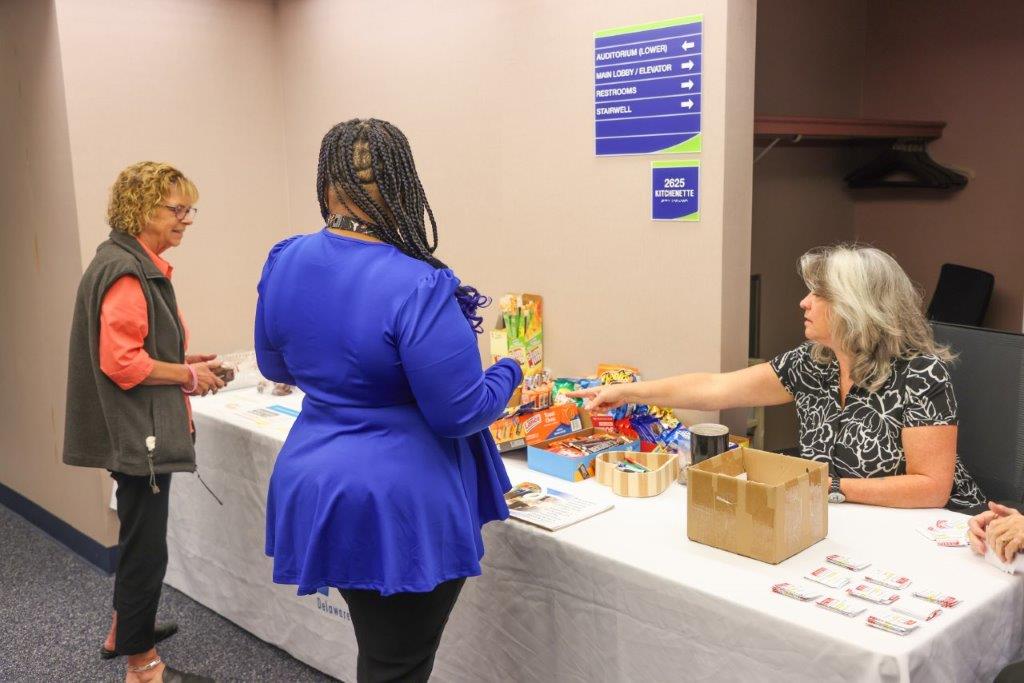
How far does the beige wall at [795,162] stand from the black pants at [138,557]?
7.71ft

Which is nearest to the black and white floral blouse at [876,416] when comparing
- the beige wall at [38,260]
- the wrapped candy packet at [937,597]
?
the wrapped candy packet at [937,597]

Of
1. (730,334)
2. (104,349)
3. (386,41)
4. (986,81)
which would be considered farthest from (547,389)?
(986,81)

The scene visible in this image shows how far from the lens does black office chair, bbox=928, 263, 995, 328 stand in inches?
148

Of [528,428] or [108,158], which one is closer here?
[528,428]

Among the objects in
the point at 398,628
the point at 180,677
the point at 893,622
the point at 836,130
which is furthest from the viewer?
the point at 836,130

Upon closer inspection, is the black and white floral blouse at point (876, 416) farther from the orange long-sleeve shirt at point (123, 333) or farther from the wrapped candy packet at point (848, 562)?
the orange long-sleeve shirt at point (123, 333)

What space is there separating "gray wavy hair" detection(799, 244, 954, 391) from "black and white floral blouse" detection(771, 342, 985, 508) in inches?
1.3

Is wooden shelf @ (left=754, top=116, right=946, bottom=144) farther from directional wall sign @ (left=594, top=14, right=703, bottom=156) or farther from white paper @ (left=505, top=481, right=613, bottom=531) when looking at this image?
white paper @ (left=505, top=481, right=613, bottom=531)

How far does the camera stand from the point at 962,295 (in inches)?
151

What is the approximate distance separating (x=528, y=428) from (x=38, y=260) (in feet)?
7.57

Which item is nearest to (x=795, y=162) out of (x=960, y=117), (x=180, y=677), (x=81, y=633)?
(x=960, y=117)

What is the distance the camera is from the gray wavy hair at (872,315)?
86.9 inches

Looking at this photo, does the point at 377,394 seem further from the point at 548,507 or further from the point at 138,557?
the point at 138,557

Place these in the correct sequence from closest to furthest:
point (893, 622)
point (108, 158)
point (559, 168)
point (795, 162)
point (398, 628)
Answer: point (893, 622) < point (398, 628) < point (559, 168) < point (108, 158) < point (795, 162)
